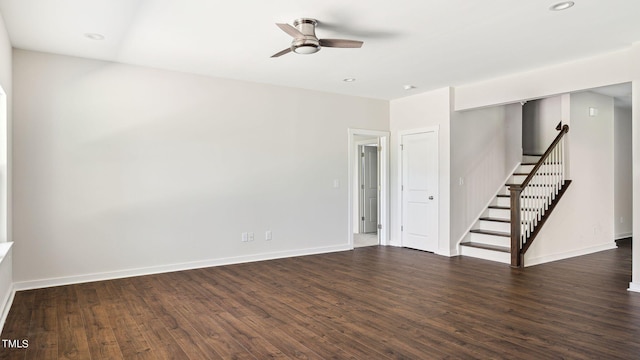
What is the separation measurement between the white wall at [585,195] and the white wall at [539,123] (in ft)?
2.35

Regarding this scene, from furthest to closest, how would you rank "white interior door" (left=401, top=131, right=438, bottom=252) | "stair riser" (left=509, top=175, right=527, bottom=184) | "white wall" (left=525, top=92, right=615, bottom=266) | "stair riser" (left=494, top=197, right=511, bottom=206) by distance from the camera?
"stair riser" (left=509, top=175, right=527, bottom=184) < "stair riser" (left=494, top=197, right=511, bottom=206) < "white interior door" (left=401, top=131, right=438, bottom=252) < "white wall" (left=525, top=92, right=615, bottom=266)

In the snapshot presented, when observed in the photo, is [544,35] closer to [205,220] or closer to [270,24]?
[270,24]

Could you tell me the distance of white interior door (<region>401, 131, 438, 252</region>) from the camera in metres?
6.61

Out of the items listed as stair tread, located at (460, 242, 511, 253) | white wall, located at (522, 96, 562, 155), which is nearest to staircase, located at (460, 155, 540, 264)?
stair tread, located at (460, 242, 511, 253)

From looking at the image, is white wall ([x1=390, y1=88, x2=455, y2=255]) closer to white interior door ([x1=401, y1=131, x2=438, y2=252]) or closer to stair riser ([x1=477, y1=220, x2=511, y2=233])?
white interior door ([x1=401, y1=131, x2=438, y2=252])

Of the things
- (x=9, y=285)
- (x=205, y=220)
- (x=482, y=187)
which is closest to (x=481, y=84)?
(x=482, y=187)

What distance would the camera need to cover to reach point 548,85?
5.07 meters

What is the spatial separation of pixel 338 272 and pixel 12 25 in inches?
173

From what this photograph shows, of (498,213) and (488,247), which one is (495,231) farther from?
(488,247)

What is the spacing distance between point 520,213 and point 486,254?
851 millimetres

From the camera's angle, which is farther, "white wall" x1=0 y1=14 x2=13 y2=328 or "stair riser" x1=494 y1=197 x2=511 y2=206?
"stair riser" x1=494 y1=197 x2=511 y2=206

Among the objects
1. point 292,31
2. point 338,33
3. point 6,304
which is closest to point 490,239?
point 338,33

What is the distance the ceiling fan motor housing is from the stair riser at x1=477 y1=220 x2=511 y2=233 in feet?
15.1

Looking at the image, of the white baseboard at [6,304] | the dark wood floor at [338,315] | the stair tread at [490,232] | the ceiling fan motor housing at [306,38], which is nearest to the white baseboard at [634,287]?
the dark wood floor at [338,315]
